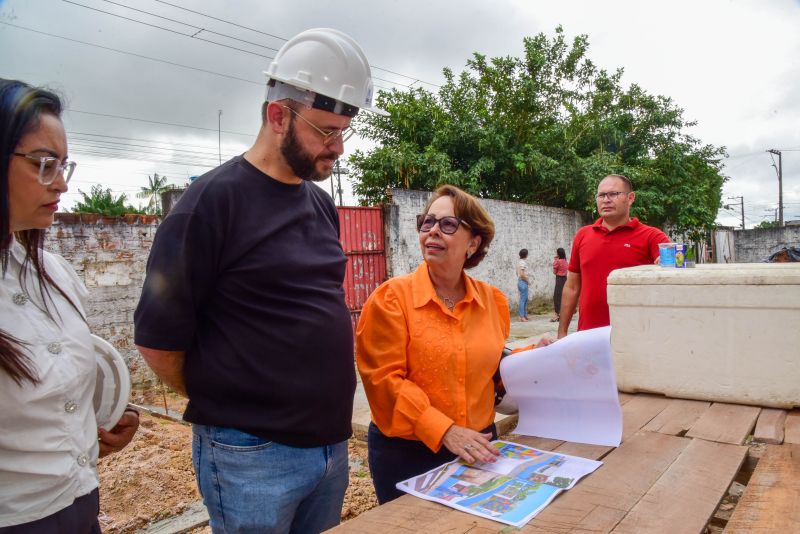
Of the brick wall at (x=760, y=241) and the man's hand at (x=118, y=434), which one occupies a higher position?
the brick wall at (x=760, y=241)

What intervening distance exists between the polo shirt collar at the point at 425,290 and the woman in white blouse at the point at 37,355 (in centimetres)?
93

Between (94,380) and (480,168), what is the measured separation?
11.3 m

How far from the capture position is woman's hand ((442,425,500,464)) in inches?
58.4

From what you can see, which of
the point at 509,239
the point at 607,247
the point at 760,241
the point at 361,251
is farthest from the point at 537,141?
the point at 760,241

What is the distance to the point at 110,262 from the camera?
17.8 ft

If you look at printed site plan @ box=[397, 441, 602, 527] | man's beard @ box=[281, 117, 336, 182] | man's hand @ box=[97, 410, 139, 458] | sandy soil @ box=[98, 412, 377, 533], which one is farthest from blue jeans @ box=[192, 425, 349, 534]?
sandy soil @ box=[98, 412, 377, 533]

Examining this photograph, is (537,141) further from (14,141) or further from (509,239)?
(14,141)

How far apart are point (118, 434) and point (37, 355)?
376mm

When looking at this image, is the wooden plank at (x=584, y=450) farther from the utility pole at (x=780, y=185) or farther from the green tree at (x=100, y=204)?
the utility pole at (x=780, y=185)

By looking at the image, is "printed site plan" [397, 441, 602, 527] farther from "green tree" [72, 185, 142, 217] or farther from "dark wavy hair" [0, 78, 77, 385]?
"green tree" [72, 185, 142, 217]

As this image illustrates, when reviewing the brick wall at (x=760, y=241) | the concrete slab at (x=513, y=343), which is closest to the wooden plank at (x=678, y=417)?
the concrete slab at (x=513, y=343)

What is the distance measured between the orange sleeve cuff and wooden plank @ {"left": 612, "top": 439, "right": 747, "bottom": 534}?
535 millimetres

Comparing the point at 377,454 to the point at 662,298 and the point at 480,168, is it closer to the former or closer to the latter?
the point at 662,298

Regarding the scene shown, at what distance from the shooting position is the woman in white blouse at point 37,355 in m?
1.05
